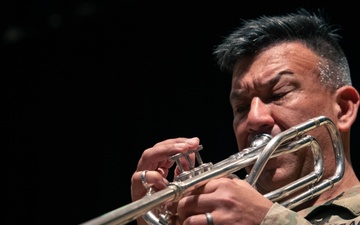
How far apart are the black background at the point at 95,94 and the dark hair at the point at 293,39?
2.47 ft

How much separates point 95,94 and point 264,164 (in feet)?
5.47

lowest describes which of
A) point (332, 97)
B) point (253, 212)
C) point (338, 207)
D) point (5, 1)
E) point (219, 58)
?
point (338, 207)

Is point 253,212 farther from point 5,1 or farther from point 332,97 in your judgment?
point 5,1

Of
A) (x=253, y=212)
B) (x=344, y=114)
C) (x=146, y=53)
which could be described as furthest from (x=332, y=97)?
(x=146, y=53)

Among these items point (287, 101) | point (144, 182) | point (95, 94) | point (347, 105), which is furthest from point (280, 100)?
point (95, 94)

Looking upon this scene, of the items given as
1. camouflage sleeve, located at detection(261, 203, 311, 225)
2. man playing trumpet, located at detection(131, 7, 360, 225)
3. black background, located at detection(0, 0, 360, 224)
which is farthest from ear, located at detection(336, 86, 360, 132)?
black background, located at detection(0, 0, 360, 224)

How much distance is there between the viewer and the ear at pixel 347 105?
2.46 m

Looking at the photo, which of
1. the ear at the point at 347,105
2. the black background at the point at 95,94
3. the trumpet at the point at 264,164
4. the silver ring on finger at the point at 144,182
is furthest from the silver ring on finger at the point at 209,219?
the black background at the point at 95,94

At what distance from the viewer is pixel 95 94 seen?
359cm

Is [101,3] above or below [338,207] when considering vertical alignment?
above

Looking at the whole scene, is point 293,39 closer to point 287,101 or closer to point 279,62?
point 279,62

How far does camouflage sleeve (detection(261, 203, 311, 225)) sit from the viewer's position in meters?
1.80

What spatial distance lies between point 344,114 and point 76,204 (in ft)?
5.15

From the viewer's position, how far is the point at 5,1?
3453mm
